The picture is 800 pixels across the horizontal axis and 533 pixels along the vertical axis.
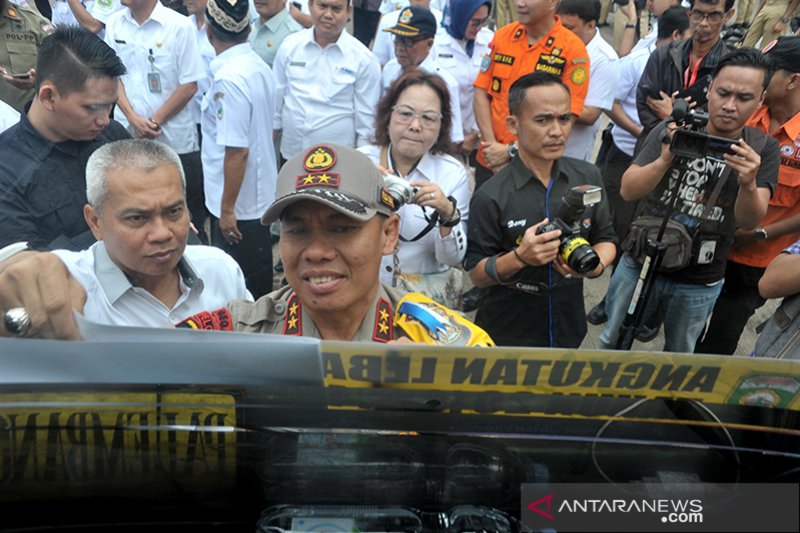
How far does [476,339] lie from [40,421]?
3.40 ft

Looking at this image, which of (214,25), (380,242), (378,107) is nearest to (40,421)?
(380,242)

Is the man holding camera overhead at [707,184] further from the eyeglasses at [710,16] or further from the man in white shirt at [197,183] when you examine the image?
the man in white shirt at [197,183]

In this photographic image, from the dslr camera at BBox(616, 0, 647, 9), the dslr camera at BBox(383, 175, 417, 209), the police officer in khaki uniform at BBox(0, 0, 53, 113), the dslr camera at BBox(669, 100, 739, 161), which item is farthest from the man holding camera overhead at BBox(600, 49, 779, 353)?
the dslr camera at BBox(616, 0, 647, 9)

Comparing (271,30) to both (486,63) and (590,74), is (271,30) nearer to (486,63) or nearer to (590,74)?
(486,63)

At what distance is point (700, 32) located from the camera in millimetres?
4492

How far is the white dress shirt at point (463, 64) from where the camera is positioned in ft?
17.2

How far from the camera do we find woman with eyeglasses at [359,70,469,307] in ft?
10.4

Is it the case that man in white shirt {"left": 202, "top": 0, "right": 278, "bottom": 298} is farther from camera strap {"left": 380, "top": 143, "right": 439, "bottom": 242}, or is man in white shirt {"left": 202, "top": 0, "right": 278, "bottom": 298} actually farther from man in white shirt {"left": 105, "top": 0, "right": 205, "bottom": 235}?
camera strap {"left": 380, "top": 143, "right": 439, "bottom": 242}

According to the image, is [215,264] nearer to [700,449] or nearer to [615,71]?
[700,449]

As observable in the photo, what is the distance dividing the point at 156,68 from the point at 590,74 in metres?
3.12

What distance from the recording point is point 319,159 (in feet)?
6.02

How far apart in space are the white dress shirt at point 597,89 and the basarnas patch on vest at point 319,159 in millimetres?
3323

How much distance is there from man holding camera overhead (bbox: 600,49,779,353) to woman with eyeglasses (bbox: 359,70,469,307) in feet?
3.17

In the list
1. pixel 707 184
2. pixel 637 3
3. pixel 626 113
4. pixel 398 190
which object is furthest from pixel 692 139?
pixel 637 3
